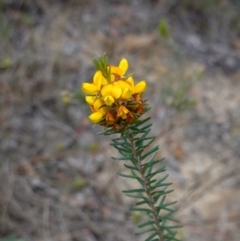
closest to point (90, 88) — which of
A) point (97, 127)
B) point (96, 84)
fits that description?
point (96, 84)

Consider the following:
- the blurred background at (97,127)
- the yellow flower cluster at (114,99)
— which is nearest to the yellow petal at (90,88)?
the yellow flower cluster at (114,99)

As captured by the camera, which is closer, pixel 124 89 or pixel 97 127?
pixel 124 89

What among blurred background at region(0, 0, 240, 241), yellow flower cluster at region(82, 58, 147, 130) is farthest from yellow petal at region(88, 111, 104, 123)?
blurred background at region(0, 0, 240, 241)

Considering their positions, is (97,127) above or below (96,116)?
above

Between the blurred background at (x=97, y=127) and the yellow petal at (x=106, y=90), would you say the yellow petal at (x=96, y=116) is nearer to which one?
the yellow petal at (x=106, y=90)

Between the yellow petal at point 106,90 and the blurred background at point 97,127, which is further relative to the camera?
the blurred background at point 97,127

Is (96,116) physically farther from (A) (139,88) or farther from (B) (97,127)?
(B) (97,127)
